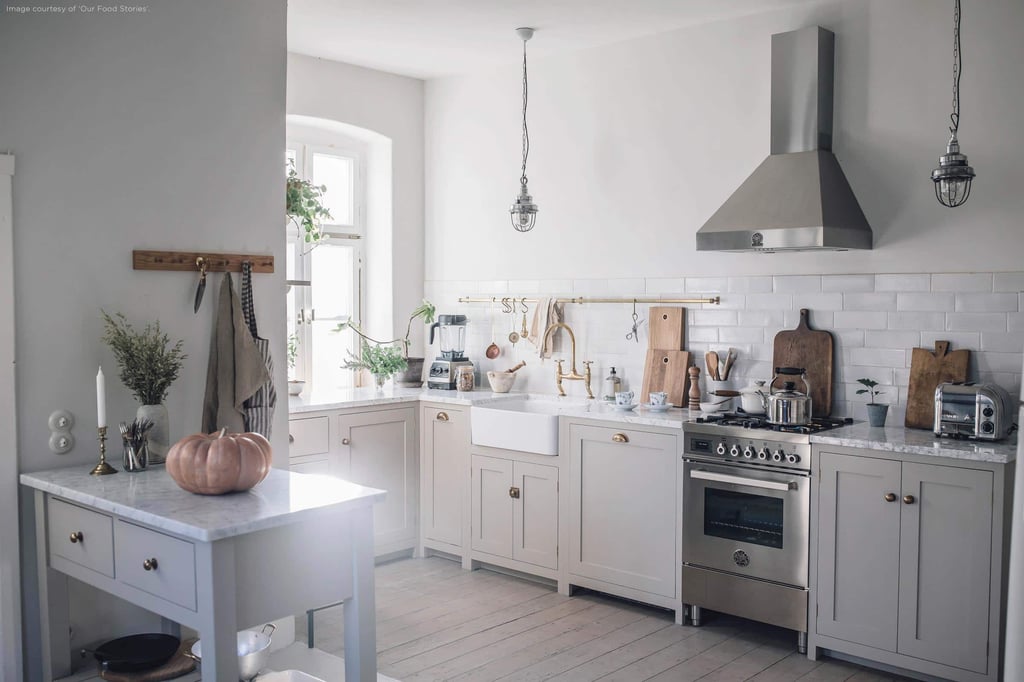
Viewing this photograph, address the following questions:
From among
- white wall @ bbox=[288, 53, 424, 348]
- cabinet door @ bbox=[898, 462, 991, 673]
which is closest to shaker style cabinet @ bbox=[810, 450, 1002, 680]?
cabinet door @ bbox=[898, 462, 991, 673]

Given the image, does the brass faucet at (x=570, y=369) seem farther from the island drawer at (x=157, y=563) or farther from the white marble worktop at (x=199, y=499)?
the island drawer at (x=157, y=563)

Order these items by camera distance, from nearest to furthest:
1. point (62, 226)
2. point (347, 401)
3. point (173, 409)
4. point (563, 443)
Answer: point (62, 226), point (173, 409), point (563, 443), point (347, 401)

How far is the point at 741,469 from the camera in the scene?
14.4ft

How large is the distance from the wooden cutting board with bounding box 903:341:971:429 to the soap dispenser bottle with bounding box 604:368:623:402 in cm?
162

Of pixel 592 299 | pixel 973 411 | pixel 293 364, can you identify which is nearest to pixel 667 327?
pixel 592 299

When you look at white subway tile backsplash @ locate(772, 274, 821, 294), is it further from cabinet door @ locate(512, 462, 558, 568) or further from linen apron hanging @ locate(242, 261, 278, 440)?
linen apron hanging @ locate(242, 261, 278, 440)

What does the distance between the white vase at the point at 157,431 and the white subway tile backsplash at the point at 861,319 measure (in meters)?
3.20

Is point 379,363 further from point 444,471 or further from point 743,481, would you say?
point 743,481

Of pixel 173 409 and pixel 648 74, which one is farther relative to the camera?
pixel 648 74

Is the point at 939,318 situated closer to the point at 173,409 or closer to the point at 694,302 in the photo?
the point at 694,302

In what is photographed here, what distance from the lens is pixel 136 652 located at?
330cm

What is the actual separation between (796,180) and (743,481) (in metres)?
1.48

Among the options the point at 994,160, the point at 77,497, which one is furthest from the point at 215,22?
the point at 994,160

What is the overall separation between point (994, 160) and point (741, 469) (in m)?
1.81
